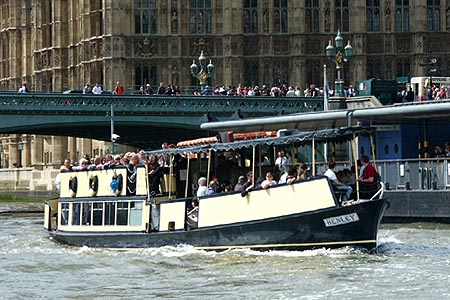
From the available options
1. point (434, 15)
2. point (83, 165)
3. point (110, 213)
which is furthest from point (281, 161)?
point (434, 15)

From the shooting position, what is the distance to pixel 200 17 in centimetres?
10912

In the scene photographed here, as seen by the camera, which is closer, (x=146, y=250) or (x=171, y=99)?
(x=146, y=250)

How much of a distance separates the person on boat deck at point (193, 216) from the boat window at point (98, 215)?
3.94m

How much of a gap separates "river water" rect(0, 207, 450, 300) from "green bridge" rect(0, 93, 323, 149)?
99.4 feet

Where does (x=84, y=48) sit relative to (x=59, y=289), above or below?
above

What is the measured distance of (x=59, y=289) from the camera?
1610 inches

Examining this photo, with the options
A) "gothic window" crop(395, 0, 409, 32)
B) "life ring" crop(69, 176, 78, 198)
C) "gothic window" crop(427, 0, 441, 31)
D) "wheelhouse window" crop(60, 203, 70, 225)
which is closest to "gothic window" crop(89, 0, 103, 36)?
"gothic window" crop(395, 0, 409, 32)

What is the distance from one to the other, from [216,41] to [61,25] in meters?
16.4

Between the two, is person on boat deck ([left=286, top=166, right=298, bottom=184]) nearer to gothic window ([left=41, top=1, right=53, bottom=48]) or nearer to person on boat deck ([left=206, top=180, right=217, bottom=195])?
person on boat deck ([left=206, top=180, right=217, bottom=195])

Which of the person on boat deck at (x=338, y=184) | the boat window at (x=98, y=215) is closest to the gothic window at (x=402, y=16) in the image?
the boat window at (x=98, y=215)

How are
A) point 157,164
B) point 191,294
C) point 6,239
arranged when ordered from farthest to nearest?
point 6,239
point 157,164
point 191,294

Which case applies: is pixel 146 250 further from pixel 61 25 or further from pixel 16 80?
pixel 16 80

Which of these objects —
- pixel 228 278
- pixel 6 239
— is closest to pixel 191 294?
pixel 228 278

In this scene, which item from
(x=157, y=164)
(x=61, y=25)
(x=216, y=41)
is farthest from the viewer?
(x=61, y=25)
